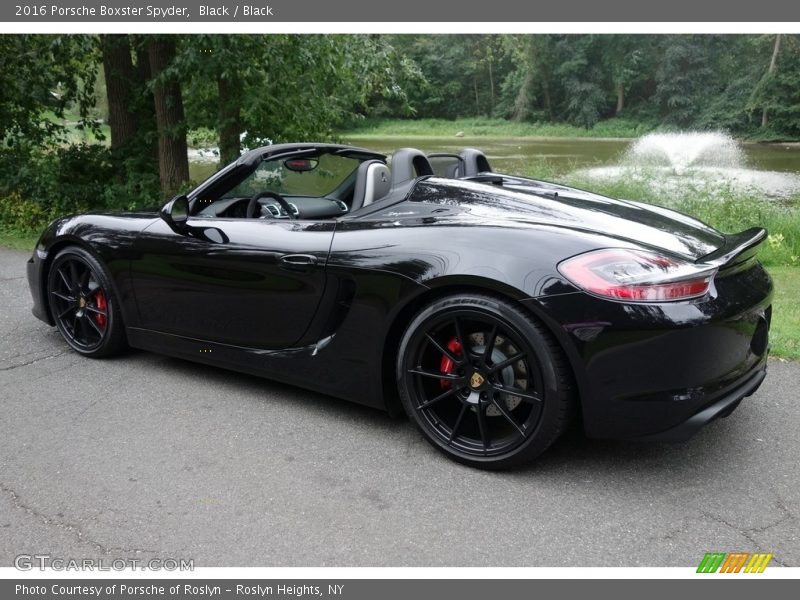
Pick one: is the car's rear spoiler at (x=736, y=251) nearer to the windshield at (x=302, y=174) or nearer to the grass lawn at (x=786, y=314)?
the grass lawn at (x=786, y=314)

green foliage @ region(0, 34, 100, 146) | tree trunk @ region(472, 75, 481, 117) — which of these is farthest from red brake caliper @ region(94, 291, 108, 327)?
tree trunk @ region(472, 75, 481, 117)

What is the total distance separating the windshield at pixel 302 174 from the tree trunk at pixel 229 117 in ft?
13.2

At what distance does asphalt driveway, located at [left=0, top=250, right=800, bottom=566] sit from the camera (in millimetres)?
2459

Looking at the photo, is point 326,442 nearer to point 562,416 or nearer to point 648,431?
point 562,416

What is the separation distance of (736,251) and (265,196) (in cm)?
238

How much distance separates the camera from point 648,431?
2.69m

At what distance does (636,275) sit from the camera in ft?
8.69

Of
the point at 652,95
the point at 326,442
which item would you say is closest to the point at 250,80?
the point at 326,442

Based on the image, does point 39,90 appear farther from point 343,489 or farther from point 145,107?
point 343,489

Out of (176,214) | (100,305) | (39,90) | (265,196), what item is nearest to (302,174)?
(265,196)

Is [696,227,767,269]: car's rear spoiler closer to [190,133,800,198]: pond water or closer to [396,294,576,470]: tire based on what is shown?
[396,294,576,470]: tire

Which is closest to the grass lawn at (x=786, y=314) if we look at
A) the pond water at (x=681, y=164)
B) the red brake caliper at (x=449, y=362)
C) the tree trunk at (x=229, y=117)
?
the red brake caliper at (x=449, y=362)

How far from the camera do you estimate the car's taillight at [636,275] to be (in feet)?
8.57

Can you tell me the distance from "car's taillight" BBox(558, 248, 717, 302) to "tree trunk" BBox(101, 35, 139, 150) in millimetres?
8561
